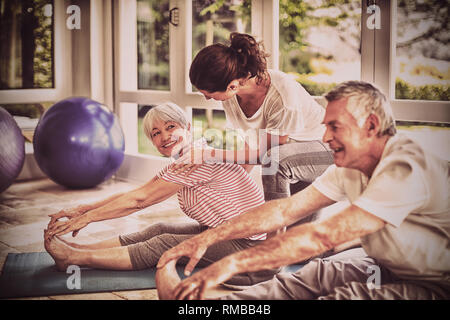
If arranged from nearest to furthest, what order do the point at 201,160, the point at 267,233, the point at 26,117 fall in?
the point at 267,233, the point at 201,160, the point at 26,117

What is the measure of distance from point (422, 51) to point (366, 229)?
2.72ft

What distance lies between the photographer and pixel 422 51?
213 centimetres

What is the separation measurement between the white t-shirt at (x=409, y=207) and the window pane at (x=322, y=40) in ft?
2.44

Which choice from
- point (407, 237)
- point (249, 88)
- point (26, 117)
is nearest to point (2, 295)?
point (249, 88)

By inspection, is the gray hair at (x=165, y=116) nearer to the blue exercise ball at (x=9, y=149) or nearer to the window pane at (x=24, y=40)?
the blue exercise ball at (x=9, y=149)

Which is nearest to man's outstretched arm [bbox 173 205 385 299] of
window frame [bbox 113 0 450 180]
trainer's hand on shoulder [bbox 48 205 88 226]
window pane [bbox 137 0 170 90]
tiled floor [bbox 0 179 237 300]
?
tiled floor [bbox 0 179 237 300]

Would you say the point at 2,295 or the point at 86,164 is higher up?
the point at 86,164

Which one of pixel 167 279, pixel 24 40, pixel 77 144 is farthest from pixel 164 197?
pixel 24 40

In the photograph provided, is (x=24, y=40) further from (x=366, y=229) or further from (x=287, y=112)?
(x=366, y=229)

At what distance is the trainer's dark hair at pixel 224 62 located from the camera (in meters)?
2.07

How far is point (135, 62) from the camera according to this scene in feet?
11.8

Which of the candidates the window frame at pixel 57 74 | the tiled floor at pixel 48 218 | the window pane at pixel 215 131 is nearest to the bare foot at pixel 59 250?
the tiled floor at pixel 48 218

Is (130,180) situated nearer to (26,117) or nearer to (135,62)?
(135,62)

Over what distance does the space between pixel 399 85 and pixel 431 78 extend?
0.15m
